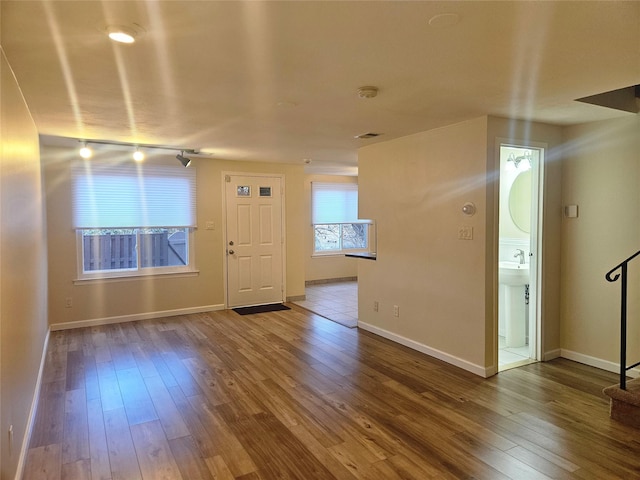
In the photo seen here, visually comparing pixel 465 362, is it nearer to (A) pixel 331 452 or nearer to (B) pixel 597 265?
(B) pixel 597 265

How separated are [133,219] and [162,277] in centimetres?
89

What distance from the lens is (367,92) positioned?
2807 mm

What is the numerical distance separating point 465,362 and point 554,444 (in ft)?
4.17

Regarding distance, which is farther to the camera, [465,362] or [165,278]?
[165,278]

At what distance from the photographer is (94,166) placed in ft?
17.5

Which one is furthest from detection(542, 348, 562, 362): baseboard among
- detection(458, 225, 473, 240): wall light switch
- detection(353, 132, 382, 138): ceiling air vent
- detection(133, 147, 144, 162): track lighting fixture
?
detection(133, 147, 144, 162): track lighting fixture

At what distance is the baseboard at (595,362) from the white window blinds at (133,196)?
491 centimetres

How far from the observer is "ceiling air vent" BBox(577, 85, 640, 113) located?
3236 mm

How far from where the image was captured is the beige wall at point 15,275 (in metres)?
1.96

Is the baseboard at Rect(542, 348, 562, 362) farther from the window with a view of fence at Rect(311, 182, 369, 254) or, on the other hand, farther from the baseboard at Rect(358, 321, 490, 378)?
the window with a view of fence at Rect(311, 182, 369, 254)

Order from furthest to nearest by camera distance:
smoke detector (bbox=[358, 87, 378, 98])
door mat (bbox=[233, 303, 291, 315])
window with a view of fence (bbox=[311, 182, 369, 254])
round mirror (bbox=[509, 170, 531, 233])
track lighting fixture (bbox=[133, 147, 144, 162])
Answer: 1. window with a view of fence (bbox=[311, 182, 369, 254])
2. door mat (bbox=[233, 303, 291, 315])
3. track lighting fixture (bbox=[133, 147, 144, 162])
4. round mirror (bbox=[509, 170, 531, 233])
5. smoke detector (bbox=[358, 87, 378, 98])

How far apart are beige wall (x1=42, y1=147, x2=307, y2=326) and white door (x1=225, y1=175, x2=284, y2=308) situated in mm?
140

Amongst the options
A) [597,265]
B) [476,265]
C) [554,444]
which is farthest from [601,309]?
[554,444]

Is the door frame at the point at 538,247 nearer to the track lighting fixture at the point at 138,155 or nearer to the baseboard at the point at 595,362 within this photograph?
the baseboard at the point at 595,362
